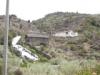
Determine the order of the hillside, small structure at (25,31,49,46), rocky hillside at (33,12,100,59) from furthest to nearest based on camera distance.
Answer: small structure at (25,31,49,46), rocky hillside at (33,12,100,59), the hillside

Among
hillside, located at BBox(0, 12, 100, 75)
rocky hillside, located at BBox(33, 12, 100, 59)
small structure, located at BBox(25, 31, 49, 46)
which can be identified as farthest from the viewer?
small structure, located at BBox(25, 31, 49, 46)

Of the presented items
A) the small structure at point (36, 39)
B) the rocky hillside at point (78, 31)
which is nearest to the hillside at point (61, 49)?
the rocky hillside at point (78, 31)

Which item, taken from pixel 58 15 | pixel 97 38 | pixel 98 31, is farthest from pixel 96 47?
pixel 58 15

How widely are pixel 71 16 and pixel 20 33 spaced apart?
116 feet

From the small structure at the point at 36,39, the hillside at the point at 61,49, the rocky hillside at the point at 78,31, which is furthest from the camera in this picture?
the small structure at the point at 36,39

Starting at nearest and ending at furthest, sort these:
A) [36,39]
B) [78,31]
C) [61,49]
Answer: [61,49]
[36,39]
[78,31]

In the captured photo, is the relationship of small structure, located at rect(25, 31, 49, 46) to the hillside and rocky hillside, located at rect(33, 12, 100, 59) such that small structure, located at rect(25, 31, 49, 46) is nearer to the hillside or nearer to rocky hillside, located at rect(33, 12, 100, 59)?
the hillside

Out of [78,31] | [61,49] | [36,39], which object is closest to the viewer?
[61,49]

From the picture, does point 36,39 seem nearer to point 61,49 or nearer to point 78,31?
point 61,49

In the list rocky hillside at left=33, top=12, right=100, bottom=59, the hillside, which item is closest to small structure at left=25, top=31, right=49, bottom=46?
the hillside

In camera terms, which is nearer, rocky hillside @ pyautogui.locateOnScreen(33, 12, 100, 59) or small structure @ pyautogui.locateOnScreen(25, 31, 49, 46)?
rocky hillside @ pyautogui.locateOnScreen(33, 12, 100, 59)

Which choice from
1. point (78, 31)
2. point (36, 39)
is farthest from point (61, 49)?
point (78, 31)

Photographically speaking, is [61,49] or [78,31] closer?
[61,49]

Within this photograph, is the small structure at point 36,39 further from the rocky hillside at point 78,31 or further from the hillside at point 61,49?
the rocky hillside at point 78,31
